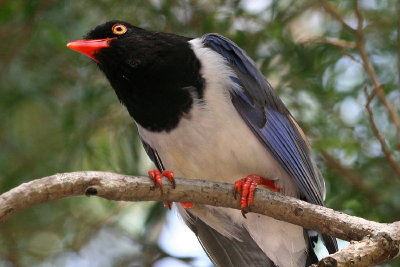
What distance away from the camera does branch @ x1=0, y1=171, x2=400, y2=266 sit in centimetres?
339

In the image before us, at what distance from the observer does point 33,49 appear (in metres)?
6.33

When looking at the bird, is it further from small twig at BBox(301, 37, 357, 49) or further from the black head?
small twig at BBox(301, 37, 357, 49)

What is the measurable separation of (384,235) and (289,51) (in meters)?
2.43

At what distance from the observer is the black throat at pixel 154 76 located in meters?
4.62

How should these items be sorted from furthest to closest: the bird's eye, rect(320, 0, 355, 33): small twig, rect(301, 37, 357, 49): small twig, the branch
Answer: rect(301, 37, 357, 49): small twig → rect(320, 0, 355, 33): small twig → the bird's eye → the branch

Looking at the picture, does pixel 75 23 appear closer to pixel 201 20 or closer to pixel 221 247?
pixel 201 20

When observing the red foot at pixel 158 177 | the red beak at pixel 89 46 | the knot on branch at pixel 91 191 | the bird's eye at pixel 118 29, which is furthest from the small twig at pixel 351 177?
the knot on branch at pixel 91 191

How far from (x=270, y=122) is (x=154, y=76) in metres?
0.75

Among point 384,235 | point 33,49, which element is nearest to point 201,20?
point 33,49

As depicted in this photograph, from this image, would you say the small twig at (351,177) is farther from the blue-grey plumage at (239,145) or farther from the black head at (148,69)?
the black head at (148,69)

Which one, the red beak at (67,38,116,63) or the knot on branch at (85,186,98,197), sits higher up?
the red beak at (67,38,116,63)

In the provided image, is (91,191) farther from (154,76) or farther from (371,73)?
(371,73)

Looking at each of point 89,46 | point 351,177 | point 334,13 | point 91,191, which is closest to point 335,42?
point 334,13

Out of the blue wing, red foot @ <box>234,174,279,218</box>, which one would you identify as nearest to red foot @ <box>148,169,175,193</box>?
red foot @ <box>234,174,279,218</box>
